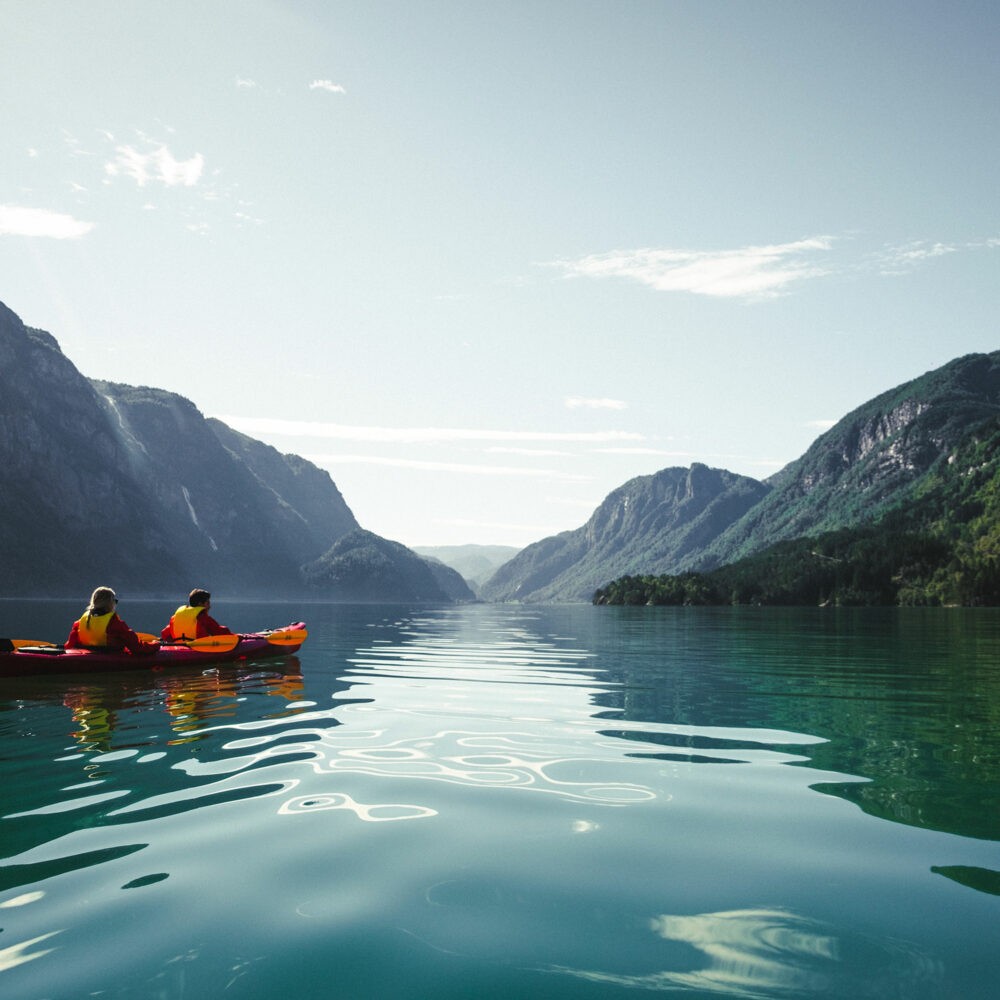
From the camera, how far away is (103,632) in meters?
20.8

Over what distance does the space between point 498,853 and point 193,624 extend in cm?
2022

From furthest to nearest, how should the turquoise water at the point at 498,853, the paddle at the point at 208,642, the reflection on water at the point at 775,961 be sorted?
the paddle at the point at 208,642
the turquoise water at the point at 498,853
the reflection on water at the point at 775,961

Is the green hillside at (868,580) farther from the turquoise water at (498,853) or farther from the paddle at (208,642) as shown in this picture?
the turquoise water at (498,853)

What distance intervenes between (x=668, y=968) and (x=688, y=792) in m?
4.56

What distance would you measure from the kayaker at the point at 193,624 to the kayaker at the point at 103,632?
113 inches

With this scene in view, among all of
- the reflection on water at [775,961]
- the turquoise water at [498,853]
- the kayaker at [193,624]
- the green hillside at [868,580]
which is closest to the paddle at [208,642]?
the kayaker at [193,624]

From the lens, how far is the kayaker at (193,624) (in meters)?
24.5

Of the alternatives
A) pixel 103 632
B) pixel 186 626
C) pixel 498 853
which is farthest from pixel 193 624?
pixel 498 853

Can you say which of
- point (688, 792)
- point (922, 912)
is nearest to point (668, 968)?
point (922, 912)

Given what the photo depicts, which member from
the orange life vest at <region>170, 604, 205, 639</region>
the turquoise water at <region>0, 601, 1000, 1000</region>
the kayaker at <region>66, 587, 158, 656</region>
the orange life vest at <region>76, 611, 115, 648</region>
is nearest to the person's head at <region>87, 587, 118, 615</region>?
the kayaker at <region>66, 587, 158, 656</region>

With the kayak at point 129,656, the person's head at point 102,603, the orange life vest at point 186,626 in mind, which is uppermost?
the person's head at point 102,603

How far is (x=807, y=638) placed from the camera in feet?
144

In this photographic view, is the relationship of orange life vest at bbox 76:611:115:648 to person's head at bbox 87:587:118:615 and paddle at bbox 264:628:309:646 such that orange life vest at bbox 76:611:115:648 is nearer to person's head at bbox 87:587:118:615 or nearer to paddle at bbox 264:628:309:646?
person's head at bbox 87:587:118:615

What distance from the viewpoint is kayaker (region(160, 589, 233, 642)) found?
24.5 m
